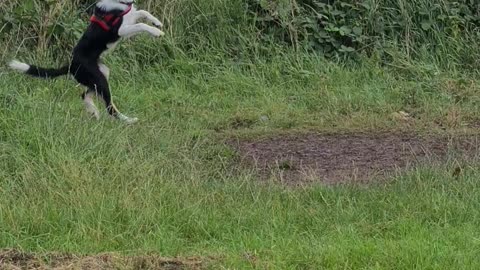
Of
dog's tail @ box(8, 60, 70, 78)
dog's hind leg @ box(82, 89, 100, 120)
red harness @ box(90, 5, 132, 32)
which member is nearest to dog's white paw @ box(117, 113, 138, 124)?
dog's hind leg @ box(82, 89, 100, 120)

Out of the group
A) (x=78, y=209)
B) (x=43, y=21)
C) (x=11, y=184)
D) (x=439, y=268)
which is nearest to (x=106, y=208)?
(x=78, y=209)

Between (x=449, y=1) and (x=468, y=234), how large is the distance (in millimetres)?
5417

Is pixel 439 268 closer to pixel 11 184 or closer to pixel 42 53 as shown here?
pixel 11 184

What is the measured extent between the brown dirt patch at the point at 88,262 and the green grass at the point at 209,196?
0.21m

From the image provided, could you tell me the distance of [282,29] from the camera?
375 inches

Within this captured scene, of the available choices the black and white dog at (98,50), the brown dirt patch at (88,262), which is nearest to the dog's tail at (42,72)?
the black and white dog at (98,50)

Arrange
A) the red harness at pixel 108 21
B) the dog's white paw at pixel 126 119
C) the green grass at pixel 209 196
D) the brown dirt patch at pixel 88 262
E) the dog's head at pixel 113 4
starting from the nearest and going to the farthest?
the brown dirt patch at pixel 88 262 → the green grass at pixel 209 196 → the dog's white paw at pixel 126 119 → the red harness at pixel 108 21 → the dog's head at pixel 113 4

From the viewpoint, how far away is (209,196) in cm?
546

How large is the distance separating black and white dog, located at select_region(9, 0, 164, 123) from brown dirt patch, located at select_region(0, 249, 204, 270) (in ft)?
9.47

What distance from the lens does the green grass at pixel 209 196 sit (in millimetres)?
4680

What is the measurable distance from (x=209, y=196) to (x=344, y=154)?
1622 mm

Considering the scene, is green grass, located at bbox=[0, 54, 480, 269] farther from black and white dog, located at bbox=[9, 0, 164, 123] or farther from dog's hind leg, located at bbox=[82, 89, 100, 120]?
black and white dog, located at bbox=[9, 0, 164, 123]

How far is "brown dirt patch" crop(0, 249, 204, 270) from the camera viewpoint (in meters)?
4.24

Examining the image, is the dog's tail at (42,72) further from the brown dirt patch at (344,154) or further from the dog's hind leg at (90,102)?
the brown dirt patch at (344,154)
